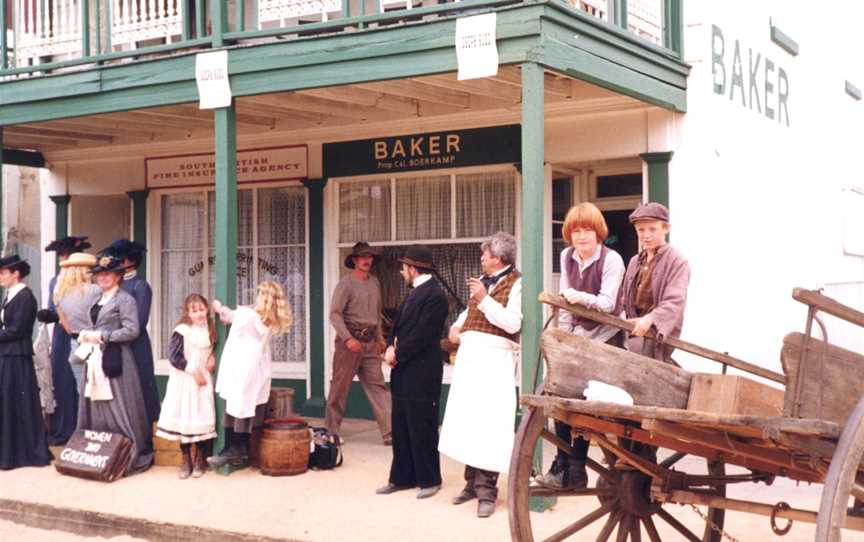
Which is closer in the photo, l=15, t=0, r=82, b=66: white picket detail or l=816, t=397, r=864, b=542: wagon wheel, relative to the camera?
l=816, t=397, r=864, b=542: wagon wheel

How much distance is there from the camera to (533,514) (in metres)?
7.05

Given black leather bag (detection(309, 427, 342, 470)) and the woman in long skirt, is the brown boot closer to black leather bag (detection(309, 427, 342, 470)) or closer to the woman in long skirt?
the woman in long skirt

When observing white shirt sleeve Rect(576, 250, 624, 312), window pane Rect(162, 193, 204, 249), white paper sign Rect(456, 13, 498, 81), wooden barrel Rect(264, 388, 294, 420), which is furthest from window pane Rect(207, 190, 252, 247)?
white shirt sleeve Rect(576, 250, 624, 312)

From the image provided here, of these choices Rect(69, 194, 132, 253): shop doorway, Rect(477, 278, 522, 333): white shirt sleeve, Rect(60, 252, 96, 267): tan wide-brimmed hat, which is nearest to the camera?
Rect(477, 278, 522, 333): white shirt sleeve

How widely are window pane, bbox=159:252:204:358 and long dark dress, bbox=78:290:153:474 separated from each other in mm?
3679

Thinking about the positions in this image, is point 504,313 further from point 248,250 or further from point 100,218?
point 100,218

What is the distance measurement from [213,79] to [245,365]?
2.37 meters

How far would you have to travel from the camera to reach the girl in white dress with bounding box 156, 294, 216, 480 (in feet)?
27.9

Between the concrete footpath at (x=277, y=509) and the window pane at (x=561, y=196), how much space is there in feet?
9.53

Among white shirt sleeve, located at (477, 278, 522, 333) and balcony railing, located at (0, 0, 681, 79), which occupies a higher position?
balcony railing, located at (0, 0, 681, 79)

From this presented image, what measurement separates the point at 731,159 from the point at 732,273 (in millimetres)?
1036

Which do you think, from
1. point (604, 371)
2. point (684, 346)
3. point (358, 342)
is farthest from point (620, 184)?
point (604, 371)

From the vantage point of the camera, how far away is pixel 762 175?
1055 centimetres

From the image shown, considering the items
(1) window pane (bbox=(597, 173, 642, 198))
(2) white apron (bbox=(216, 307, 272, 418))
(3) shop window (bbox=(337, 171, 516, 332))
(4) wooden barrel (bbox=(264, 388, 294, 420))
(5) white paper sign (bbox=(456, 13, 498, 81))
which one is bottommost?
(4) wooden barrel (bbox=(264, 388, 294, 420))
